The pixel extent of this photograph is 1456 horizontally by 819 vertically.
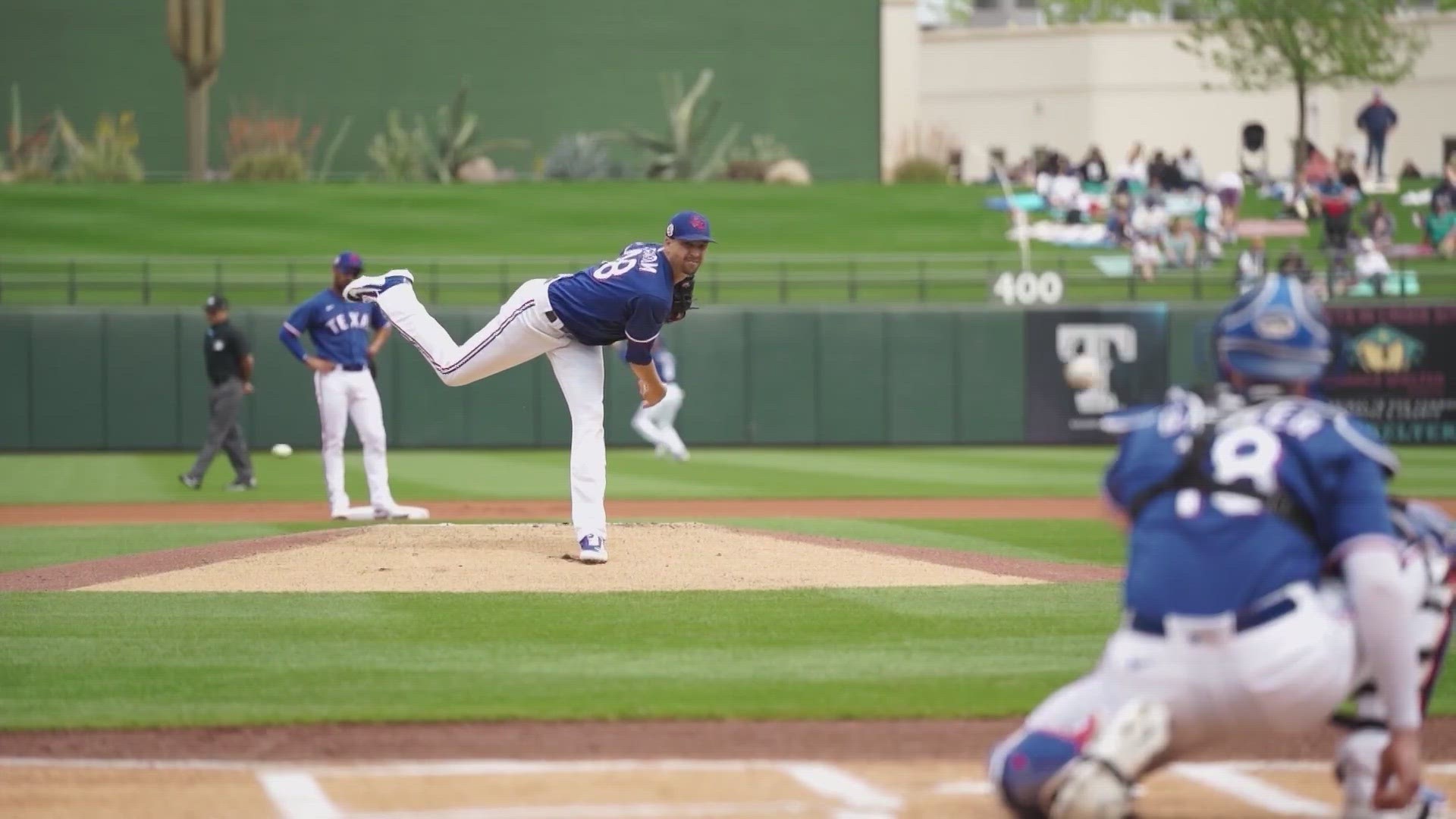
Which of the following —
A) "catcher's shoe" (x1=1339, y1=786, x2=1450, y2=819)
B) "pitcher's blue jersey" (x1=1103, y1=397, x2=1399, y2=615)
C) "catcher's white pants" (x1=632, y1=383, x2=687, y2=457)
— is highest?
"pitcher's blue jersey" (x1=1103, y1=397, x2=1399, y2=615)

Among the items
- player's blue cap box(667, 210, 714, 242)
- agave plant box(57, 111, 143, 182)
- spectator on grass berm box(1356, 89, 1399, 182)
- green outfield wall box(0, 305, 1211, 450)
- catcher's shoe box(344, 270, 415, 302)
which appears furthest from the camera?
agave plant box(57, 111, 143, 182)

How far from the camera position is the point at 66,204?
39.2 meters

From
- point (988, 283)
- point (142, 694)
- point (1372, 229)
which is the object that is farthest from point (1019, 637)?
point (1372, 229)

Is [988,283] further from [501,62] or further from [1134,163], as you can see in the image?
[501,62]

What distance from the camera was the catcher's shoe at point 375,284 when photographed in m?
12.0

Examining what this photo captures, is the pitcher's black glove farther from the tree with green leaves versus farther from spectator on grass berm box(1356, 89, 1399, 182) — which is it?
the tree with green leaves

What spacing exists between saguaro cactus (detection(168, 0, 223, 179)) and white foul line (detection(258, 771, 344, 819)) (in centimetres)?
3631

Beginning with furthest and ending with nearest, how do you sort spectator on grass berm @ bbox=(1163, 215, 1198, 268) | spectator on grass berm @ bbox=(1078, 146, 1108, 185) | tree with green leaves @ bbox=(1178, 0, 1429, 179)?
tree with green leaves @ bbox=(1178, 0, 1429, 179) → spectator on grass berm @ bbox=(1078, 146, 1108, 185) → spectator on grass berm @ bbox=(1163, 215, 1198, 268)

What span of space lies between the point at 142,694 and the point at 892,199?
34.1m

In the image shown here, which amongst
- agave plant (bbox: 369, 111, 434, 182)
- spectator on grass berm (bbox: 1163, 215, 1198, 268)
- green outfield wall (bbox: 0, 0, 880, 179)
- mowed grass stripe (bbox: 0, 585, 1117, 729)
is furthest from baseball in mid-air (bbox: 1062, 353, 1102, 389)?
green outfield wall (bbox: 0, 0, 880, 179)

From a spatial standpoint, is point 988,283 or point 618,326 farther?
point 988,283

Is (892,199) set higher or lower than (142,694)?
higher

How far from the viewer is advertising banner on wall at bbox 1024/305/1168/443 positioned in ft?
95.2

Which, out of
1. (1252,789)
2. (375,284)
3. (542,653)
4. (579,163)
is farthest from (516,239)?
(1252,789)
